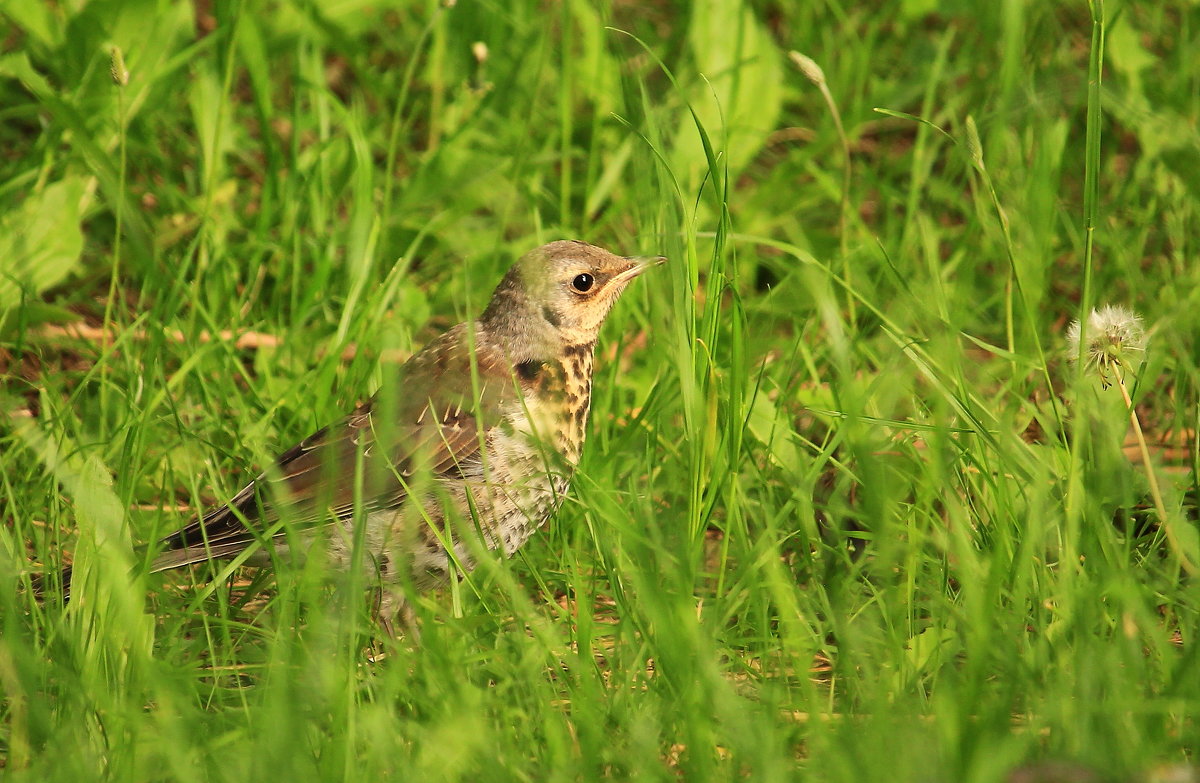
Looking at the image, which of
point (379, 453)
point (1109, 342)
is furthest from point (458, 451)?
point (1109, 342)

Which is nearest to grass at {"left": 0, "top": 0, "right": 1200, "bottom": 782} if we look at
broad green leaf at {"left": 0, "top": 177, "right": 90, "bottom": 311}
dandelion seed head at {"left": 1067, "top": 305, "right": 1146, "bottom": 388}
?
broad green leaf at {"left": 0, "top": 177, "right": 90, "bottom": 311}

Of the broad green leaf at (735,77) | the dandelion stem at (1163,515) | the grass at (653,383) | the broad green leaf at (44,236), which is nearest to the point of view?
the grass at (653,383)

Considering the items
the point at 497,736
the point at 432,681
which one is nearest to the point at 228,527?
the point at 432,681

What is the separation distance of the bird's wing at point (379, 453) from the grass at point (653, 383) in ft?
0.66

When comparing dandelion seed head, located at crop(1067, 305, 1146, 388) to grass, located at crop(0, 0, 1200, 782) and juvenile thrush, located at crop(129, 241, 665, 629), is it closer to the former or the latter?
grass, located at crop(0, 0, 1200, 782)

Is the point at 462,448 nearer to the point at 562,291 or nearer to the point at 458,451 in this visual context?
the point at 458,451

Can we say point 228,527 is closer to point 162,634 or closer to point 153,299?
point 162,634

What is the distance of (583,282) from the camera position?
429cm

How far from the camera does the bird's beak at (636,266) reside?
429 centimetres

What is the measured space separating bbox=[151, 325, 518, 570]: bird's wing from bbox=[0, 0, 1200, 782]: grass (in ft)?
0.66

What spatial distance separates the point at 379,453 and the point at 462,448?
313mm

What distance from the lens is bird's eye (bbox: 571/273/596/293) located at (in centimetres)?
427

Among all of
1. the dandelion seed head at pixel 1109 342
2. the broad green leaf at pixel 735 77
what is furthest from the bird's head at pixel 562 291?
the broad green leaf at pixel 735 77

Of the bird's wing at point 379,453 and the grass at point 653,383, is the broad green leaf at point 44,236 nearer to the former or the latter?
the grass at point 653,383
